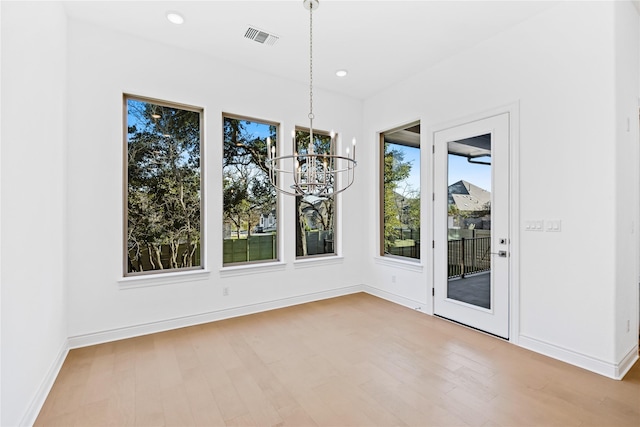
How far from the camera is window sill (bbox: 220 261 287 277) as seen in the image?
3953 millimetres

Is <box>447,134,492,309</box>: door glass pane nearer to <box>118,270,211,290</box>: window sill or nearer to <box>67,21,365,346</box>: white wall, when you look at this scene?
<box>67,21,365,346</box>: white wall

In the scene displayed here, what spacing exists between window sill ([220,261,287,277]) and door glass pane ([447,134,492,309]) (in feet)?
7.51

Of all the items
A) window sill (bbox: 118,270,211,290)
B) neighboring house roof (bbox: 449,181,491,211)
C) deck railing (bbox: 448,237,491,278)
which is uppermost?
neighboring house roof (bbox: 449,181,491,211)

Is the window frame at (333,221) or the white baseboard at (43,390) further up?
the window frame at (333,221)

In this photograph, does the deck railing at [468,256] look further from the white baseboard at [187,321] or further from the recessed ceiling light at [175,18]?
the recessed ceiling light at [175,18]

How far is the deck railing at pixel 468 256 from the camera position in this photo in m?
3.44

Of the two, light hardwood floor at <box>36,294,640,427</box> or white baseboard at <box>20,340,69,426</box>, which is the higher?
white baseboard at <box>20,340,69,426</box>

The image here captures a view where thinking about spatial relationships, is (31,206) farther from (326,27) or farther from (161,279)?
(326,27)

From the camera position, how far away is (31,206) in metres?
2.11

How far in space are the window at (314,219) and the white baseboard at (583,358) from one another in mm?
2857

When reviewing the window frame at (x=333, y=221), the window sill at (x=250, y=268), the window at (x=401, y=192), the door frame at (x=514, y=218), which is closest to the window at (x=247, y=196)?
the window sill at (x=250, y=268)

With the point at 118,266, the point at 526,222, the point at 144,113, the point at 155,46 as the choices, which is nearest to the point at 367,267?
the point at 526,222

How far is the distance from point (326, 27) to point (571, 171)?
2.75 metres

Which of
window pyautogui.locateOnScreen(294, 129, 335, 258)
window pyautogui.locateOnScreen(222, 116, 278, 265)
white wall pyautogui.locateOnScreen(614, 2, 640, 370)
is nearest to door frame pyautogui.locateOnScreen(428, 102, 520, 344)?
white wall pyautogui.locateOnScreen(614, 2, 640, 370)
